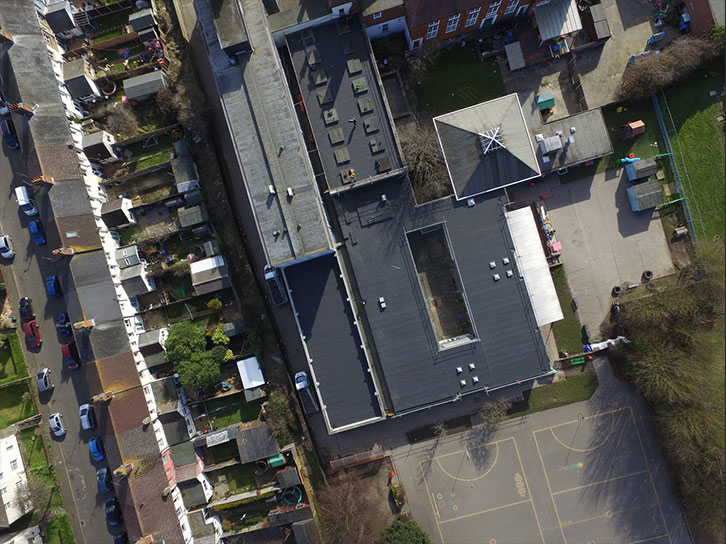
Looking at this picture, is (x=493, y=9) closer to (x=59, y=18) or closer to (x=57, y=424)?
(x=59, y=18)

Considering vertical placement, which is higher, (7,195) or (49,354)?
(7,195)

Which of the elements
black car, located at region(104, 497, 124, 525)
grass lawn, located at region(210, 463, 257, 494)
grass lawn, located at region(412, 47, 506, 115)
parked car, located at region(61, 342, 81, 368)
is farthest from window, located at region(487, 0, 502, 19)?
black car, located at region(104, 497, 124, 525)

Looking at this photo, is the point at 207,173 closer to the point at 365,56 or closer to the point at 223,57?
the point at 223,57

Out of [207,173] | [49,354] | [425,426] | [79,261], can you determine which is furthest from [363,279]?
[49,354]

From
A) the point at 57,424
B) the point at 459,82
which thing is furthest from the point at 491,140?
the point at 57,424

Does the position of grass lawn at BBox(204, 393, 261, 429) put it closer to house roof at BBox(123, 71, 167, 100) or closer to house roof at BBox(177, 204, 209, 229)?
house roof at BBox(177, 204, 209, 229)
